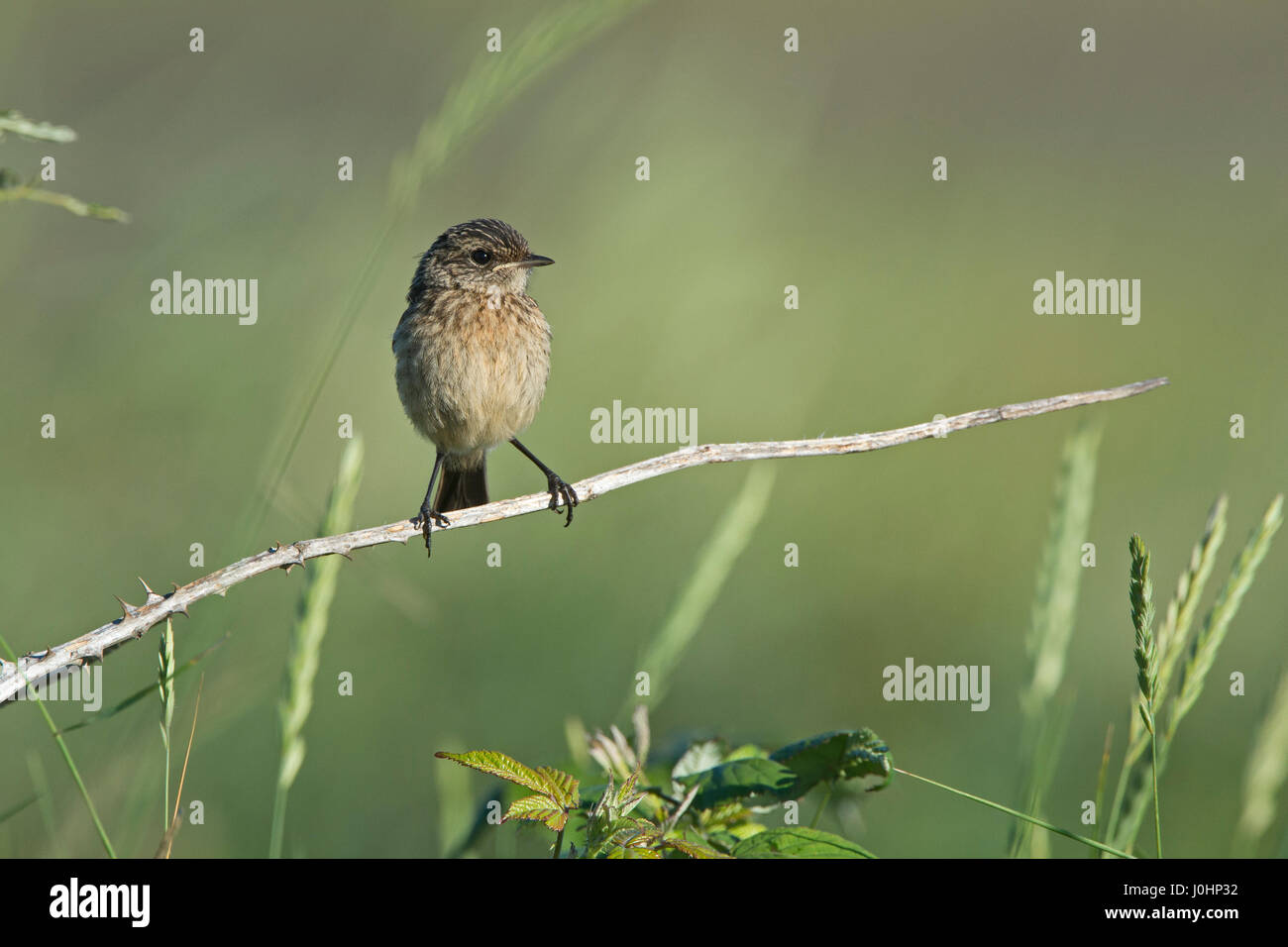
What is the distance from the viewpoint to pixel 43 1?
398 inches

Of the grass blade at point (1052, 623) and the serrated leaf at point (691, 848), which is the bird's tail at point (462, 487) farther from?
the serrated leaf at point (691, 848)

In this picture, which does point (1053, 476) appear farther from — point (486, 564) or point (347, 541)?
point (347, 541)

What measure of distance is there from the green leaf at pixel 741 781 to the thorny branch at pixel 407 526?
0.66 metres

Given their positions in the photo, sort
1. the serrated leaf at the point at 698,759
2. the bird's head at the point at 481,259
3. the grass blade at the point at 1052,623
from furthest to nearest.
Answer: the bird's head at the point at 481,259 → the grass blade at the point at 1052,623 → the serrated leaf at the point at 698,759

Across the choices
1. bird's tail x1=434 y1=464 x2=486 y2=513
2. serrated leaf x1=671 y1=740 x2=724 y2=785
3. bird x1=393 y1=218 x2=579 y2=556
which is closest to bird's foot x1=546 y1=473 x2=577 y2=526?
bird x1=393 y1=218 x2=579 y2=556

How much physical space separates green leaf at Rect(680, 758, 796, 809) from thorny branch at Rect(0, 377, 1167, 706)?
66cm

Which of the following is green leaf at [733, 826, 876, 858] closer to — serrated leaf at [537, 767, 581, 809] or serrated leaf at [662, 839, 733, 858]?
serrated leaf at [662, 839, 733, 858]

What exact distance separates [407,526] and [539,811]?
877 mm

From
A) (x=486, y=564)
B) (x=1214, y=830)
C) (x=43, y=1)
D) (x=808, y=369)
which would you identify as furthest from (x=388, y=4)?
(x=1214, y=830)

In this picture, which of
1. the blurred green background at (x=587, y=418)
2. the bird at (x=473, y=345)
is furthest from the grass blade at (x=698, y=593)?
the bird at (x=473, y=345)

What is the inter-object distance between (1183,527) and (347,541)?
6.27 meters

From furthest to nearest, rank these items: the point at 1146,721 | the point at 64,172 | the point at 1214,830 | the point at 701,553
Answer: the point at 64,172 → the point at 1214,830 → the point at 701,553 → the point at 1146,721

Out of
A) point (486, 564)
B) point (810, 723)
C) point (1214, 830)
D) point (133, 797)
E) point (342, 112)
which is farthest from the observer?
point (342, 112)

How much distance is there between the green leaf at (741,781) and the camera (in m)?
2.08
